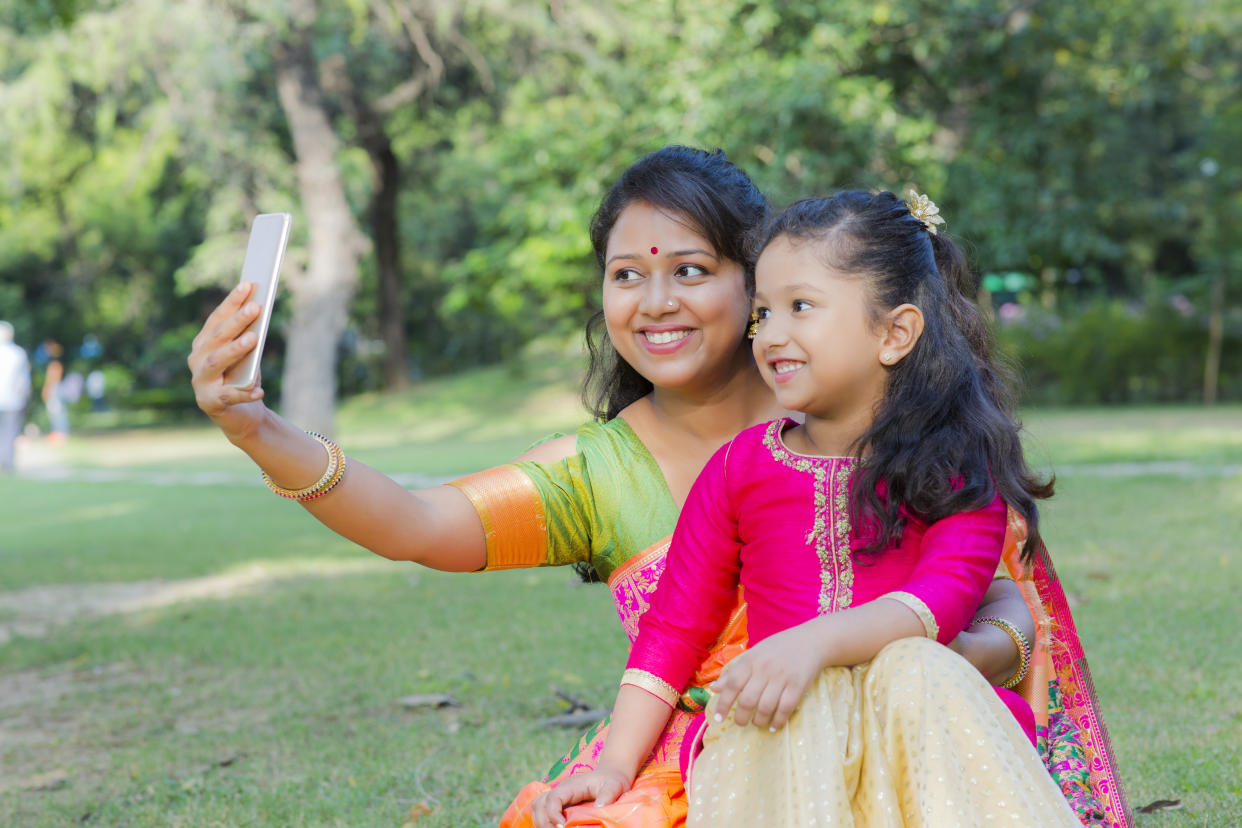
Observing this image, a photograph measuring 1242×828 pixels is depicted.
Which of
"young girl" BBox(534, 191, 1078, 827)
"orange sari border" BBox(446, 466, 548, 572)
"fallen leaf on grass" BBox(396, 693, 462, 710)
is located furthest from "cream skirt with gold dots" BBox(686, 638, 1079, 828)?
"fallen leaf on grass" BBox(396, 693, 462, 710)

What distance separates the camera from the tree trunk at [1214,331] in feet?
55.3

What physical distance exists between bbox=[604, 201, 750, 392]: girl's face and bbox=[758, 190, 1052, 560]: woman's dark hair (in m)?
0.27

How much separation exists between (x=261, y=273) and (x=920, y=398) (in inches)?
42.6

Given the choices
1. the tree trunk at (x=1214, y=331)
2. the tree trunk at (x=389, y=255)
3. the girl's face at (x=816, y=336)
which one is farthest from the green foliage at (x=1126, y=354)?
the girl's face at (x=816, y=336)

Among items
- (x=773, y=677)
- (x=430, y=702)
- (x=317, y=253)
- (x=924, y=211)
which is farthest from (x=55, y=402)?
(x=773, y=677)

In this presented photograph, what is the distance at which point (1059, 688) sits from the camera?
2166 millimetres

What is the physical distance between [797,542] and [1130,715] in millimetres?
2511

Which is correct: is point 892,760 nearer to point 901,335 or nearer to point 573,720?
point 901,335

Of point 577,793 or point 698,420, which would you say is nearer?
point 577,793

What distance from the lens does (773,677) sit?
5.50 feet

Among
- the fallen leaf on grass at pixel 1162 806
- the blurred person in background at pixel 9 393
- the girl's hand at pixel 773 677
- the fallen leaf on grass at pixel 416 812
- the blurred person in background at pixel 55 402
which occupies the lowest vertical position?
the blurred person in background at pixel 55 402

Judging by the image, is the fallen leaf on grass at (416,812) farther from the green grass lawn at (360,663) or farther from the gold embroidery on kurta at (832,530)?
the gold embroidery on kurta at (832,530)

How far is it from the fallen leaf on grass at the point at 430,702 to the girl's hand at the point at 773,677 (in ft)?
9.93

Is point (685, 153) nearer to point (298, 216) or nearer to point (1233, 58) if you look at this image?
point (298, 216)
